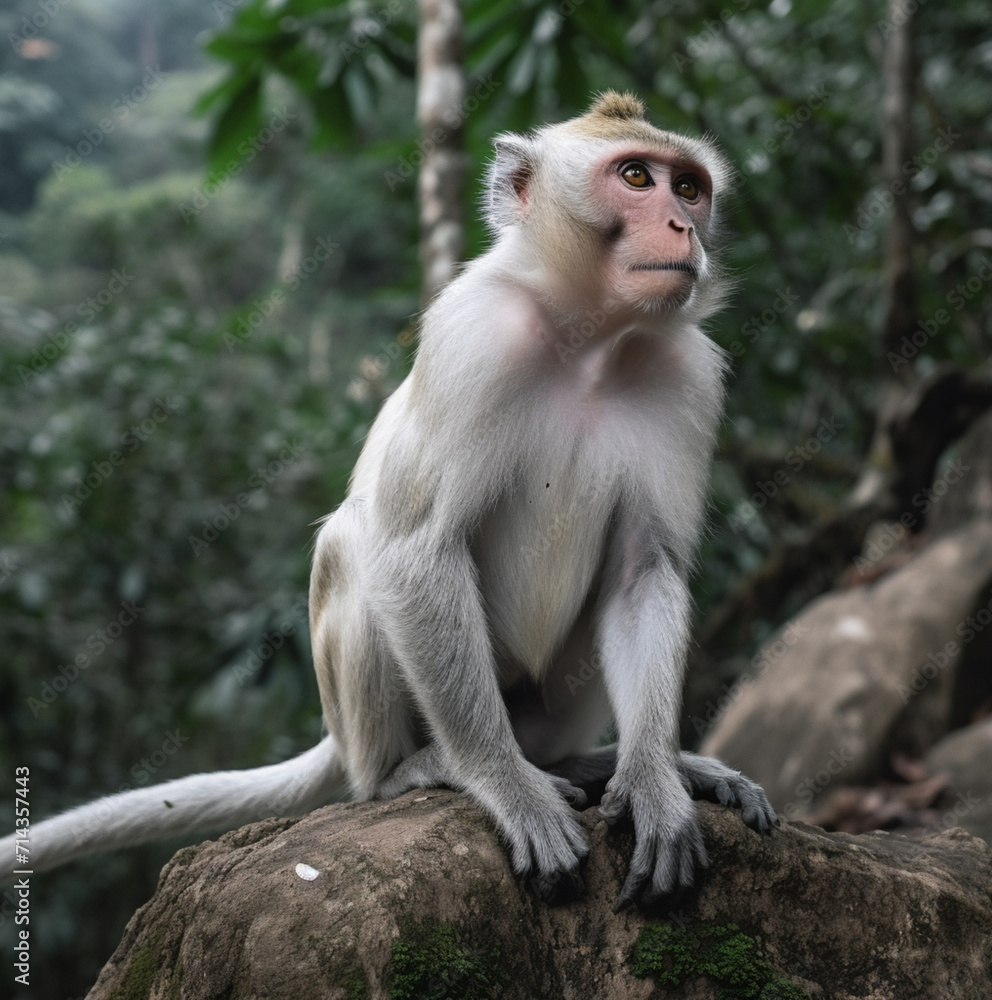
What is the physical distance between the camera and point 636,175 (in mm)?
3602

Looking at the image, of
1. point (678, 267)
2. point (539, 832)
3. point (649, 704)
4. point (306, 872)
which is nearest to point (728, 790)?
point (649, 704)

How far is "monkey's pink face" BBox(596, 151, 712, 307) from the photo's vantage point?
3416 millimetres

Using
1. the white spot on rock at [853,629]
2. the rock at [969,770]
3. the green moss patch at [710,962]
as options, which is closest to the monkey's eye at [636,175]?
the green moss patch at [710,962]

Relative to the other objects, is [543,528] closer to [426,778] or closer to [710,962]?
[426,778]

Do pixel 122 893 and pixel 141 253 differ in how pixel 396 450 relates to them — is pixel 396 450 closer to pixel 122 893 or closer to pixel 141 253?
pixel 122 893

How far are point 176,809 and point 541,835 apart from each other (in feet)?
5.17

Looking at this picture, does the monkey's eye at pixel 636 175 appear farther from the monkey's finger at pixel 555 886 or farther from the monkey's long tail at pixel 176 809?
the monkey's long tail at pixel 176 809

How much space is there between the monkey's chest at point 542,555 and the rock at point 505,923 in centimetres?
66

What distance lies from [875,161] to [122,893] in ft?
31.6

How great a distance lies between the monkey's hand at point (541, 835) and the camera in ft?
9.80

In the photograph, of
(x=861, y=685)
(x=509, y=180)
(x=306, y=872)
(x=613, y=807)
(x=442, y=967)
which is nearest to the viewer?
(x=442, y=967)

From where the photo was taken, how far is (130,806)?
3805mm

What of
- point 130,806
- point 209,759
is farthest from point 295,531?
point 130,806

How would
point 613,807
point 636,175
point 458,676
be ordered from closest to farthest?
point 613,807
point 458,676
point 636,175
